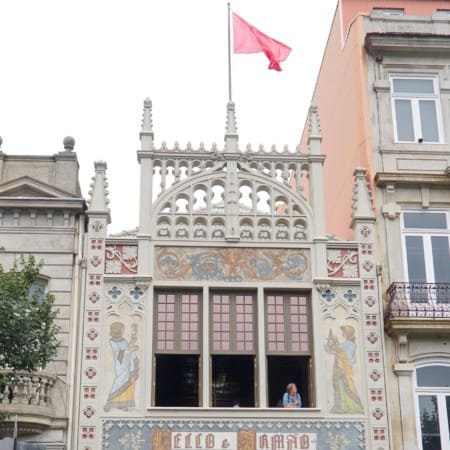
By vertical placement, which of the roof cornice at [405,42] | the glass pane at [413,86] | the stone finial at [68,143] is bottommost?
the stone finial at [68,143]

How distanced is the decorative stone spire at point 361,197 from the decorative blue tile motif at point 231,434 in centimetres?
575

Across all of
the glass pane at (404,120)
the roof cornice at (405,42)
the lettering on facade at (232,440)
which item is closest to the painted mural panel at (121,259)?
the lettering on facade at (232,440)

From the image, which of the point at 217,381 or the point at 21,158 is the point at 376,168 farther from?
the point at 21,158

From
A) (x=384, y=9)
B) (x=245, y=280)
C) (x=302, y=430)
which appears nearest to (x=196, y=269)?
(x=245, y=280)

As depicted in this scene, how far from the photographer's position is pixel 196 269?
76.1ft

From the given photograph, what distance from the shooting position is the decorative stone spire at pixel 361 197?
945 inches

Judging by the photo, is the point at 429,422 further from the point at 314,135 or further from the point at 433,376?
the point at 314,135

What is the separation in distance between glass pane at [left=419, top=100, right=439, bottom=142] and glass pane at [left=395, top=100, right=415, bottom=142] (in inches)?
14.0

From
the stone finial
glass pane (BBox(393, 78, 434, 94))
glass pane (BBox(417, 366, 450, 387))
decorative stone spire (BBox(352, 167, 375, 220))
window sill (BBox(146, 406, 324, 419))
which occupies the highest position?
glass pane (BBox(393, 78, 434, 94))

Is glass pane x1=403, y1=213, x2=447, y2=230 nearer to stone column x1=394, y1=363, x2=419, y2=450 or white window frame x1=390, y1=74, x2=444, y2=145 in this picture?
white window frame x1=390, y1=74, x2=444, y2=145

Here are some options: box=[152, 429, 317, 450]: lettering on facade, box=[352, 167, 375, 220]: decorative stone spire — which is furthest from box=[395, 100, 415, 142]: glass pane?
box=[152, 429, 317, 450]: lettering on facade

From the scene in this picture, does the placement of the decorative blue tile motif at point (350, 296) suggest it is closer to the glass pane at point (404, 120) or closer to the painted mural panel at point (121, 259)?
the glass pane at point (404, 120)

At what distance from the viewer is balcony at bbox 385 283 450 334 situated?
22297mm

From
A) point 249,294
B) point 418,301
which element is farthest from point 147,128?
point 418,301
